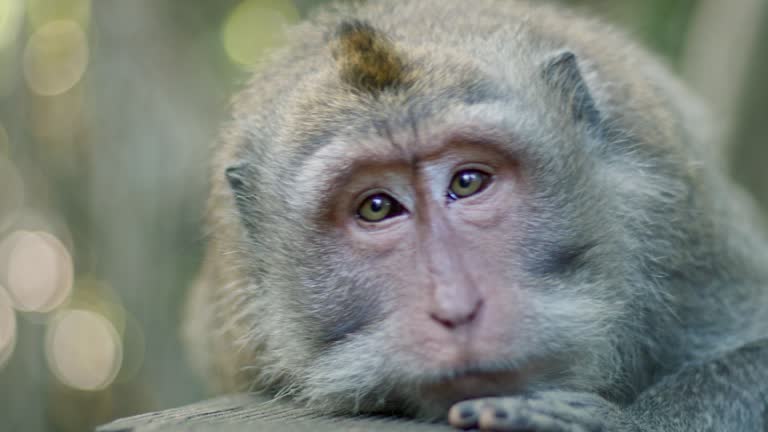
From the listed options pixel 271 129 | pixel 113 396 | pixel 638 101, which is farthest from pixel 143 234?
pixel 638 101

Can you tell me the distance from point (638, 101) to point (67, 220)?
22.2 ft

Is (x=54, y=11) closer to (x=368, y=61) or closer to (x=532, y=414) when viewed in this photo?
(x=368, y=61)

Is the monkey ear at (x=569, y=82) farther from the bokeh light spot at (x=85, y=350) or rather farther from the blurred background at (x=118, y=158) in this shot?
the bokeh light spot at (x=85, y=350)

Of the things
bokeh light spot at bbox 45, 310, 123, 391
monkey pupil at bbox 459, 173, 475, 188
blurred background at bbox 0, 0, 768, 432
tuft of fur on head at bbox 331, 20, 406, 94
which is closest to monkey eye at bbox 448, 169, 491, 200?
monkey pupil at bbox 459, 173, 475, 188

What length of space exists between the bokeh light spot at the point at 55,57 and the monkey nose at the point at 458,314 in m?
7.14

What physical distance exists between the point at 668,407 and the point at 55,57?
306 inches

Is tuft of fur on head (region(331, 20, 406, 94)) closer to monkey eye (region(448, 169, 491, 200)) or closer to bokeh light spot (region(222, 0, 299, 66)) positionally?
monkey eye (region(448, 169, 491, 200))

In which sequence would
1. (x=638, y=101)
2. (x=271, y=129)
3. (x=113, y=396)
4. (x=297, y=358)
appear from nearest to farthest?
(x=297, y=358) → (x=271, y=129) → (x=638, y=101) → (x=113, y=396)

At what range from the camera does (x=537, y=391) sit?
3.24 metres

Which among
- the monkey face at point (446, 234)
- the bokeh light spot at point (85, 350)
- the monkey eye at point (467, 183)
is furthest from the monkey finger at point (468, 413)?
the bokeh light spot at point (85, 350)

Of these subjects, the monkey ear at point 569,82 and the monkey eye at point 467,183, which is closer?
the monkey eye at point 467,183

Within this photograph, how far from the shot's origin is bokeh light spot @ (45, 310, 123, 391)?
10234mm

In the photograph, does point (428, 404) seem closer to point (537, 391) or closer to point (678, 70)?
point (537, 391)

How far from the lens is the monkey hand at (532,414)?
2791 millimetres
